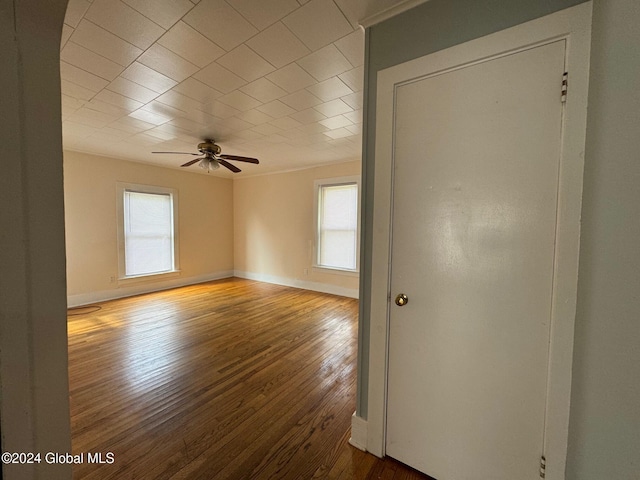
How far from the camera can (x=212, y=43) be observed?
5.48ft

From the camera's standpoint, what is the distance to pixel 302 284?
17.7ft

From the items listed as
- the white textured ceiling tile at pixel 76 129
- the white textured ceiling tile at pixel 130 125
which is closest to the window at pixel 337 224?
the white textured ceiling tile at pixel 130 125

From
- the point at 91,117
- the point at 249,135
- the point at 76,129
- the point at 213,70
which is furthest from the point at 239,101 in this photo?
the point at 76,129

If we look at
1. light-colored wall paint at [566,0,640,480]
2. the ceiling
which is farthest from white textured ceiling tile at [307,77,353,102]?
light-colored wall paint at [566,0,640,480]

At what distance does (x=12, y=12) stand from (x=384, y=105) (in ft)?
4.33

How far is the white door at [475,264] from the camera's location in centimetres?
105

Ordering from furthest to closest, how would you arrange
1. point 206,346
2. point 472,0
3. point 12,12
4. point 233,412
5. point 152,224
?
1. point 152,224
2. point 206,346
3. point 233,412
4. point 472,0
5. point 12,12

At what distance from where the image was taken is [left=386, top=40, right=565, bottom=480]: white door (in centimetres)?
105

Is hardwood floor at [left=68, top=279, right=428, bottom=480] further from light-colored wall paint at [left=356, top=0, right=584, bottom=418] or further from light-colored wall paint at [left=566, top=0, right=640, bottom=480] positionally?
light-colored wall paint at [left=566, top=0, right=640, bottom=480]

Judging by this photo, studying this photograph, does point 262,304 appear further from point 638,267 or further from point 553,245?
point 638,267

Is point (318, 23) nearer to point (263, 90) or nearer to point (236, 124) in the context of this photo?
point (263, 90)

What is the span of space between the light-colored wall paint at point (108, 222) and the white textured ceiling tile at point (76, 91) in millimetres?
2232

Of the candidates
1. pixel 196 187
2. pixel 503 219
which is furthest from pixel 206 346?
pixel 196 187

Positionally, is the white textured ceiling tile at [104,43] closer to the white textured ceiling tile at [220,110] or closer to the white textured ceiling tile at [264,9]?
the white textured ceiling tile at [220,110]
